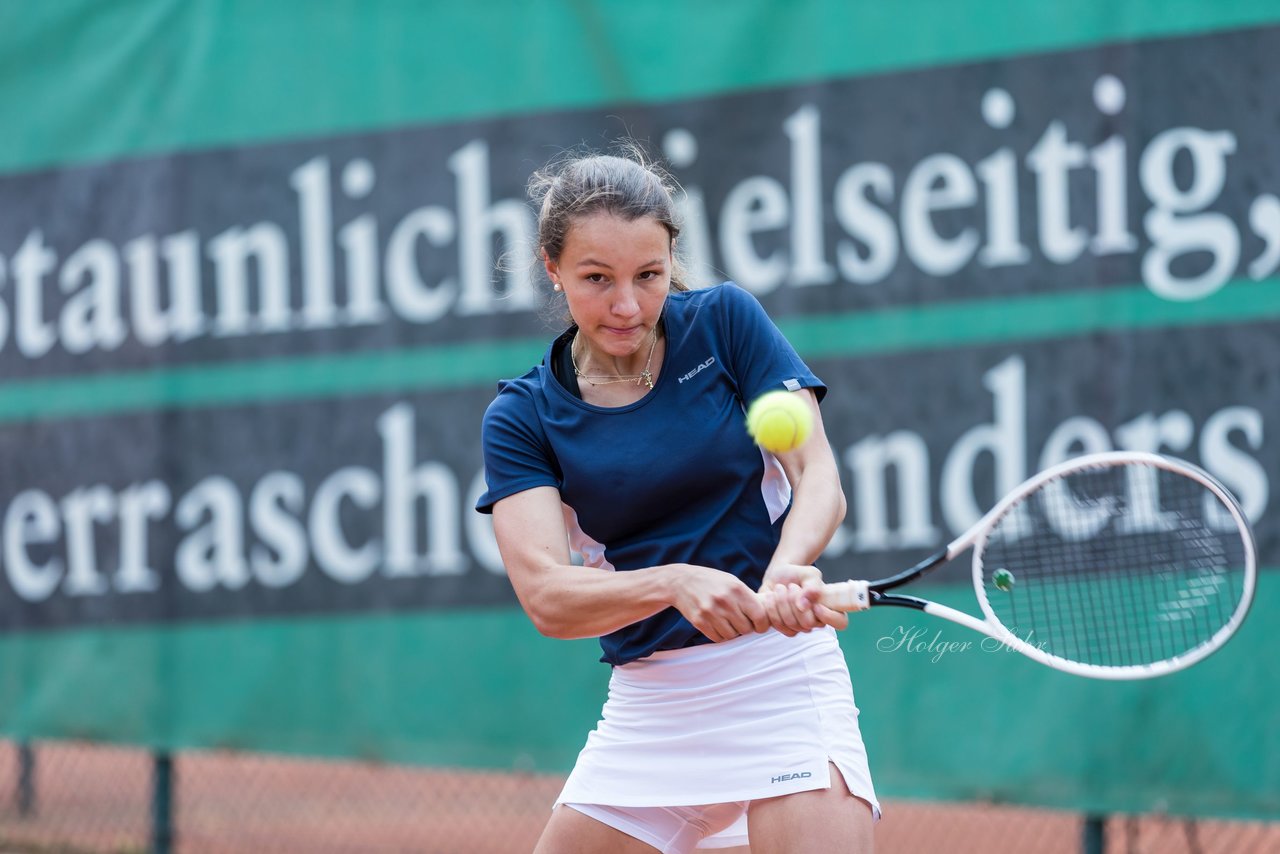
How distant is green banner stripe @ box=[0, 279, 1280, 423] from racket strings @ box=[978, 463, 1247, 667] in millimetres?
471

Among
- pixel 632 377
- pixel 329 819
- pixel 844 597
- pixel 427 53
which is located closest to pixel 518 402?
pixel 632 377

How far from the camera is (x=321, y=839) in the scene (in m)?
5.95

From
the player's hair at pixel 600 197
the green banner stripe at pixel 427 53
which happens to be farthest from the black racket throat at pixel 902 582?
the green banner stripe at pixel 427 53

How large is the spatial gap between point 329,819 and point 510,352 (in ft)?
8.69

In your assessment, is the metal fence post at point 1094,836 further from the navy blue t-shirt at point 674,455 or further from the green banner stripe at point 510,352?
the navy blue t-shirt at point 674,455

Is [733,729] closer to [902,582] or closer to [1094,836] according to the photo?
[902,582]

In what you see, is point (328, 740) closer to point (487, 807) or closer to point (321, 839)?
point (321, 839)

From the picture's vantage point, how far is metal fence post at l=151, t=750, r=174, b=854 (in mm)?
5031

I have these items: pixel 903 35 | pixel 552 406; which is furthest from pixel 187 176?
pixel 552 406

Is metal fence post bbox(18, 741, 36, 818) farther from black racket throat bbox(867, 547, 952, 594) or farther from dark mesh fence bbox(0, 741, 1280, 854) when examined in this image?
black racket throat bbox(867, 547, 952, 594)

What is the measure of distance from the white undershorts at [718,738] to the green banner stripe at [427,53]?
2.23 m

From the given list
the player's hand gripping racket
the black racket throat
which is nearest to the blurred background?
the player's hand gripping racket

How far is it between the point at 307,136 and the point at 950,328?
7.17ft

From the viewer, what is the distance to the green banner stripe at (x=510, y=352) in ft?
12.9
